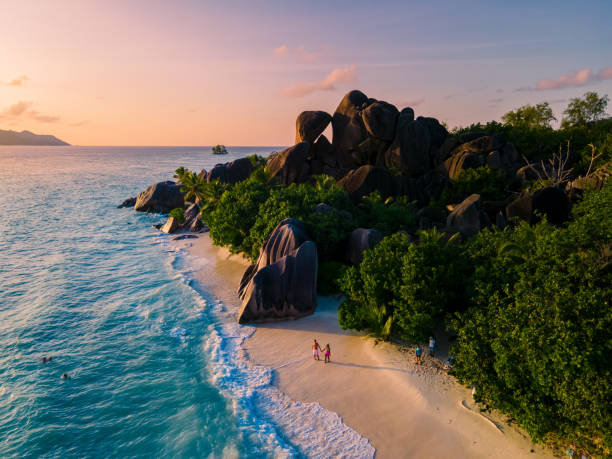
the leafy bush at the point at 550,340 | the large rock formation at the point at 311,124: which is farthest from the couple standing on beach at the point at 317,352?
the large rock formation at the point at 311,124

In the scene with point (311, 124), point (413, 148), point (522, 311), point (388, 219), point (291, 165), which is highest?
point (311, 124)

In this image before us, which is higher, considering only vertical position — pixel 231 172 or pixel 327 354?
pixel 231 172

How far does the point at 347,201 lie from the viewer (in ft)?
113

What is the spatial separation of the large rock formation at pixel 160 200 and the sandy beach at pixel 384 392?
51777mm

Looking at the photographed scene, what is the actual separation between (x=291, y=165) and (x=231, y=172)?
40.3ft

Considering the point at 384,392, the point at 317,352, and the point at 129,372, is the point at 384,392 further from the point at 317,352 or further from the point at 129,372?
the point at 129,372

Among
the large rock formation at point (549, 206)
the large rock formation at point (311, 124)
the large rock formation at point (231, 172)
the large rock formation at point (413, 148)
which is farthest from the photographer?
the large rock formation at point (311, 124)

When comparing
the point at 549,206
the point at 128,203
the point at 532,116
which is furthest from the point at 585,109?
the point at 128,203

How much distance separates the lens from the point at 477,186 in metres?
42.8

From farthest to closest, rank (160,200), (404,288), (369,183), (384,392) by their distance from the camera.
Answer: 1. (160,200)
2. (369,183)
3. (404,288)
4. (384,392)

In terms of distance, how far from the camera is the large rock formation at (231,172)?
192ft

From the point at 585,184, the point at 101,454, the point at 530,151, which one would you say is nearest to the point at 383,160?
the point at 530,151

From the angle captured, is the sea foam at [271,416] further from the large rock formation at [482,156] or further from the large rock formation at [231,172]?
the large rock formation at [231,172]

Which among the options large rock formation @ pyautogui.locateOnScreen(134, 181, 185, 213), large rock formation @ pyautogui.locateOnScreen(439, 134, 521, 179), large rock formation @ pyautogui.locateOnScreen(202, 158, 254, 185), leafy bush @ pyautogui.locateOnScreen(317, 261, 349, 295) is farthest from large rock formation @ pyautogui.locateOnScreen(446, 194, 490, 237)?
large rock formation @ pyautogui.locateOnScreen(134, 181, 185, 213)
